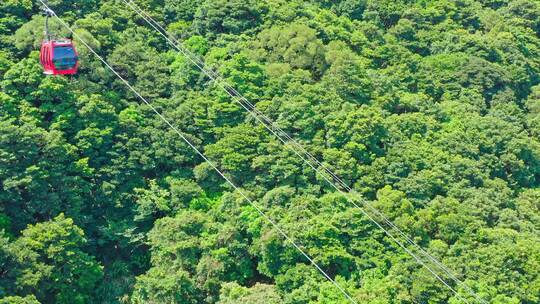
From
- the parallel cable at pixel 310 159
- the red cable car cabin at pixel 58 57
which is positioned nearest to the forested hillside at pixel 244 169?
the parallel cable at pixel 310 159

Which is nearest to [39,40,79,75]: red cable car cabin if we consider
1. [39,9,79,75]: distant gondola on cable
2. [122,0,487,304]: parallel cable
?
[39,9,79,75]: distant gondola on cable

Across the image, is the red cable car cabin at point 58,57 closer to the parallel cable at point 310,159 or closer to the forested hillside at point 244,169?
the forested hillside at point 244,169

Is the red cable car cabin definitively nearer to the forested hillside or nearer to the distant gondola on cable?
the distant gondola on cable

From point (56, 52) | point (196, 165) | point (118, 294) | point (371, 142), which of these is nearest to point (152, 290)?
point (118, 294)

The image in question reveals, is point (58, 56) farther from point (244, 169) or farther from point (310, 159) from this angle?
point (310, 159)

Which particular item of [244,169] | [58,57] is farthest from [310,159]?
[58,57]

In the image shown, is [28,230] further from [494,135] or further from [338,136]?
[494,135]
